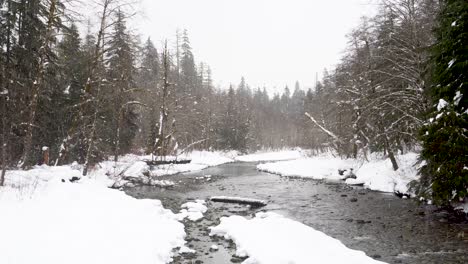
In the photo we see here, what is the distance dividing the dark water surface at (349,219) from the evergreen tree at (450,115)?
1.62 meters

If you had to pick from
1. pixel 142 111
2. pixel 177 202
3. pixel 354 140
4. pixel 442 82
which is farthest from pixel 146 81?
pixel 442 82

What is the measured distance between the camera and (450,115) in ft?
36.2

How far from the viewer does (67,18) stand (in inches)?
620

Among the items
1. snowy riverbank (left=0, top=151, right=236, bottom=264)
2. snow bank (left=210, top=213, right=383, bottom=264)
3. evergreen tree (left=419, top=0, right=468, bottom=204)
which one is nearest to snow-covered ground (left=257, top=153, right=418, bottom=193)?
evergreen tree (left=419, top=0, right=468, bottom=204)

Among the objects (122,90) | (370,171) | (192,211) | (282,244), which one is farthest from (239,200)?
(122,90)

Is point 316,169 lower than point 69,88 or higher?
lower

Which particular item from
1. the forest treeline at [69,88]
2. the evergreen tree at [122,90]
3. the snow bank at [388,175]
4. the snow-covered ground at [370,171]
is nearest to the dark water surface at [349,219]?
the snow bank at [388,175]

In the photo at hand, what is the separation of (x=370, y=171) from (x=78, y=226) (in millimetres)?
19822

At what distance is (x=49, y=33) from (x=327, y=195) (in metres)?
16.1

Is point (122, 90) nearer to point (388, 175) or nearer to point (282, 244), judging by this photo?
point (388, 175)

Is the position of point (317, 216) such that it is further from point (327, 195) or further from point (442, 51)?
point (442, 51)

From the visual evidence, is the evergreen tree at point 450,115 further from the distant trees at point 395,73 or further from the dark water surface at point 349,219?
the dark water surface at point 349,219

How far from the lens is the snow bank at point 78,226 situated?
694cm

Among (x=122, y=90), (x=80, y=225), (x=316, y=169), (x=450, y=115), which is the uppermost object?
(x=122, y=90)
